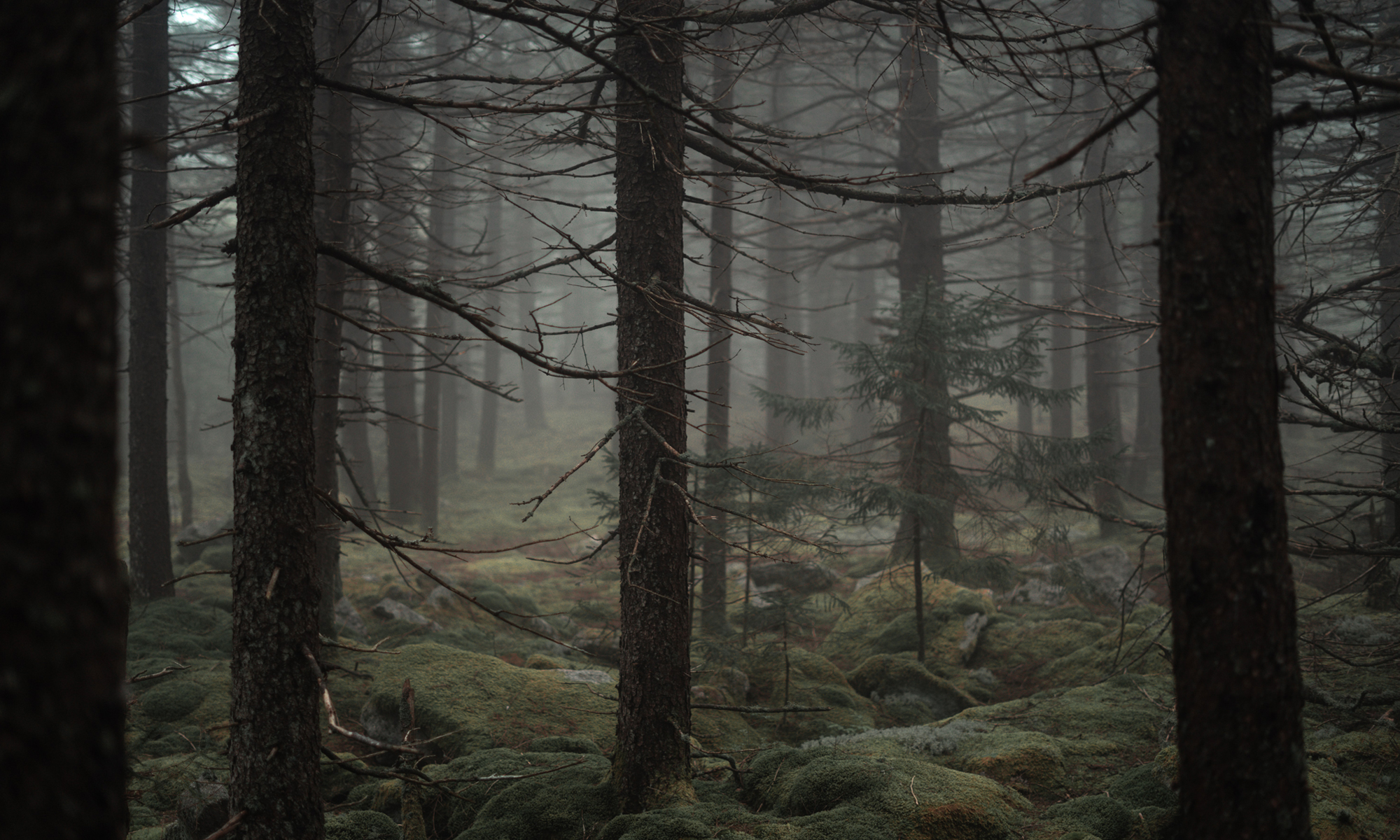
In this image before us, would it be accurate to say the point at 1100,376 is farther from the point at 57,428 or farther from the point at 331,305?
the point at 57,428

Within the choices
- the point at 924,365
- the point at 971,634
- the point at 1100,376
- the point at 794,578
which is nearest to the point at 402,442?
the point at 794,578

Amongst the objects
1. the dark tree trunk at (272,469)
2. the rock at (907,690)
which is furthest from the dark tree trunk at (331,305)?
the rock at (907,690)

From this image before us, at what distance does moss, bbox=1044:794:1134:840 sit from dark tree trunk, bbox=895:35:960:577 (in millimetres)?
4010

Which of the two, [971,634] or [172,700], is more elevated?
[172,700]

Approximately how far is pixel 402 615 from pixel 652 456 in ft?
22.4

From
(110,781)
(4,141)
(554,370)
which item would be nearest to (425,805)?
(554,370)

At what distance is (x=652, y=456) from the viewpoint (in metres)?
4.82

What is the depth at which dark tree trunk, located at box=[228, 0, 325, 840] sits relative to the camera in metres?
3.13

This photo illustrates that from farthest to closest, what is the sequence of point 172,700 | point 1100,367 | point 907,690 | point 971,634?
point 1100,367
point 971,634
point 907,690
point 172,700

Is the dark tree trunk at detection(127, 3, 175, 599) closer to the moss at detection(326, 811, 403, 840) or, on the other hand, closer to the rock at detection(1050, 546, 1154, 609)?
the moss at detection(326, 811, 403, 840)

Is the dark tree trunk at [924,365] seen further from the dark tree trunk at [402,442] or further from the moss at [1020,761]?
the dark tree trunk at [402,442]

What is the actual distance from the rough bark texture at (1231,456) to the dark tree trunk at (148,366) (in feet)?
37.5

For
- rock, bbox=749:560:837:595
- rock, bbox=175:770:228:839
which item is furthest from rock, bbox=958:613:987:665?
rock, bbox=175:770:228:839

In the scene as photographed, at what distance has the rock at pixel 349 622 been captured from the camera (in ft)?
29.6
